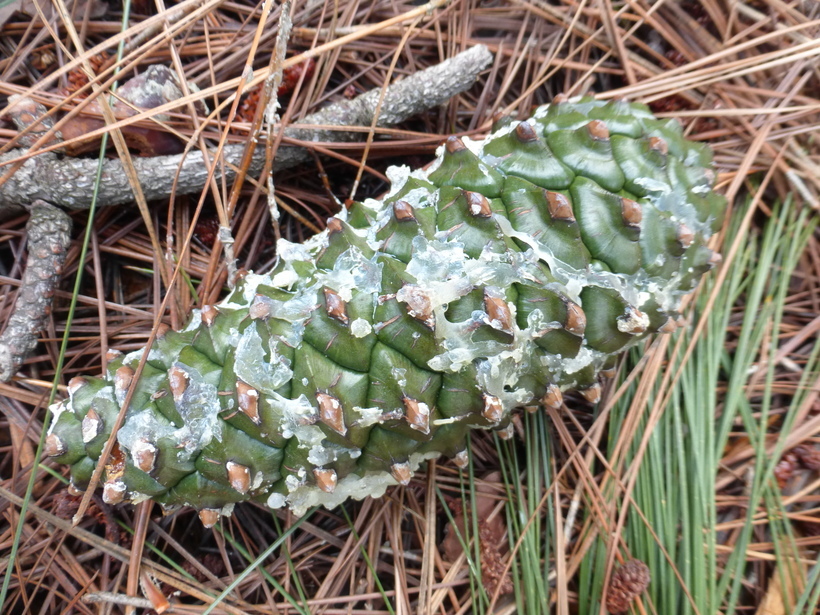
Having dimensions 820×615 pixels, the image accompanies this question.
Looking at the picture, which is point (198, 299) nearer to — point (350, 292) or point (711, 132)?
point (350, 292)

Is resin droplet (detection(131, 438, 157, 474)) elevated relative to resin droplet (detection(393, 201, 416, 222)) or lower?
lower

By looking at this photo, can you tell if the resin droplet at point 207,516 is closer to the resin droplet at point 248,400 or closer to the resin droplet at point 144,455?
the resin droplet at point 144,455

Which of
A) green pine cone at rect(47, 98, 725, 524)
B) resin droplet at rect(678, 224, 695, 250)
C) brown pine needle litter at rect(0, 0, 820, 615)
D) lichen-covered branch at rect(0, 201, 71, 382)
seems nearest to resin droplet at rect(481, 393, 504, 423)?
green pine cone at rect(47, 98, 725, 524)

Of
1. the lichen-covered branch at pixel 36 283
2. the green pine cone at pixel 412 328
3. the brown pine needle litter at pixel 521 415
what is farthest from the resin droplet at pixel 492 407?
the lichen-covered branch at pixel 36 283

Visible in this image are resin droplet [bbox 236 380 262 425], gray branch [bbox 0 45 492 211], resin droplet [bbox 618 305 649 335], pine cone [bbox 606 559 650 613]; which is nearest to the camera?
resin droplet [bbox 236 380 262 425]

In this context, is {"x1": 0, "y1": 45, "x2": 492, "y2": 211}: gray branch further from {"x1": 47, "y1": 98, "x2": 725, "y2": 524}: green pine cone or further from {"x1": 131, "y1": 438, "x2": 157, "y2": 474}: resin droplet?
{"x1": 131, "y1": 438, "x2": 157, "y2": 474}: resin droplet

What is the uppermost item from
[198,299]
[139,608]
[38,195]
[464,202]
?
[464,202]

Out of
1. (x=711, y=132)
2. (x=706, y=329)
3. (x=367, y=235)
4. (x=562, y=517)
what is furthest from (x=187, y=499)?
(x=711, y=132)
